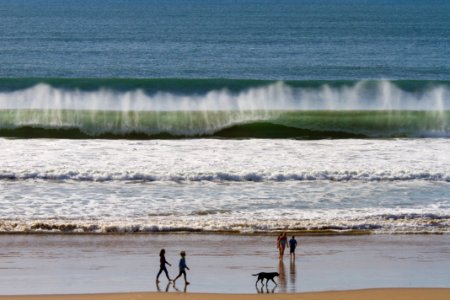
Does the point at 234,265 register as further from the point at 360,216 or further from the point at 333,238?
the point at 360,216

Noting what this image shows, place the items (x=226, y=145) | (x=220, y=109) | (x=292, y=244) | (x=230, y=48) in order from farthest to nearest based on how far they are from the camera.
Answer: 1. (x=230, y=48)
2. (x=220, y=109)
3. (x=226, y=145)
4. (x=292, y=244)

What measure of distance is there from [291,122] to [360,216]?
12785 millimetres

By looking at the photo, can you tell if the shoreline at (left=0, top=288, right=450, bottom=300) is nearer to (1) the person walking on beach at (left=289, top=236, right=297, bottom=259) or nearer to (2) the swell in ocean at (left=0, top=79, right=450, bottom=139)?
(1) the person walking on beach at (left=289, top=236, right=297, bottom=259)

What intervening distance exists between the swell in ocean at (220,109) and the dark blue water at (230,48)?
24.0ft

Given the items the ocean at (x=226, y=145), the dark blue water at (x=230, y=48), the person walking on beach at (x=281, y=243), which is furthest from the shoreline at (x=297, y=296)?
the dark blue water at (x=230, y=48)

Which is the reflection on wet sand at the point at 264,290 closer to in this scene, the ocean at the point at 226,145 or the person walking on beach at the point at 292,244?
the person walking on beach at the point at 292,244

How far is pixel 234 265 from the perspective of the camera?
61.1 ft

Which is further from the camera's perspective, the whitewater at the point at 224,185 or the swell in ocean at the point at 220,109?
the swell in ocean at the point at 220,109

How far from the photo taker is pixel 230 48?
6388 centimetres

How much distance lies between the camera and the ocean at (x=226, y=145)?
22141 millimetres

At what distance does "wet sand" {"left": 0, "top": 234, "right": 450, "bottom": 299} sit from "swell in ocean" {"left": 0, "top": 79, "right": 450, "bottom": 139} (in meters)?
12.1

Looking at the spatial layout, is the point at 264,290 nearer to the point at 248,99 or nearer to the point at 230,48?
the point at 248,99

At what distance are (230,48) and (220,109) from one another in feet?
92.2

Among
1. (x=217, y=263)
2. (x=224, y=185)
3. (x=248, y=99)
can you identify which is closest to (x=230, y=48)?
(x=248, y=99)
